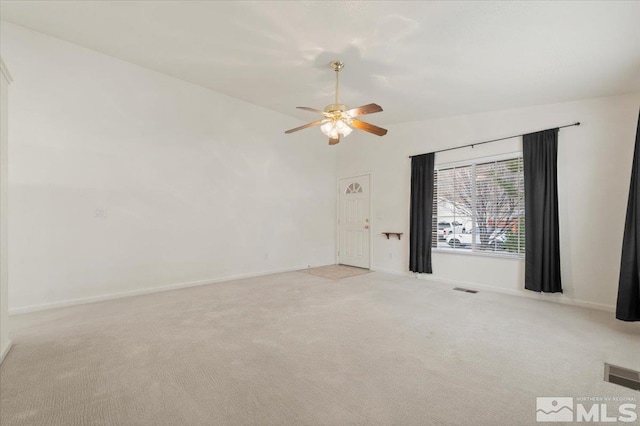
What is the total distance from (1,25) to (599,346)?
7.16 metres

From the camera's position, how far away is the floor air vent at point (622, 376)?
1942 mm

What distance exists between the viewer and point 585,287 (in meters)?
3.68

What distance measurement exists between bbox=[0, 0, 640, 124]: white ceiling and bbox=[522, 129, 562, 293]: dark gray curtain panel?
0.66 m

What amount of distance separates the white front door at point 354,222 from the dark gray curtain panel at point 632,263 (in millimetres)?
3913

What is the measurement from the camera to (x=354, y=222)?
21.5 feet

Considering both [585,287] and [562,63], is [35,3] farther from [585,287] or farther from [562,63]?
[585,287]

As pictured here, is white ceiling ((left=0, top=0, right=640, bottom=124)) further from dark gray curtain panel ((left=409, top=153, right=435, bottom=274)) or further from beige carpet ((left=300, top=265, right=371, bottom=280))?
beige carpet ((left=300, top=265, right=371, bottom=280))

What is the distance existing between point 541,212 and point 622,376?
2.39 meters

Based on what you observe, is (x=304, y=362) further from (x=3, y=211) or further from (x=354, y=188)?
(x=354, y=188)

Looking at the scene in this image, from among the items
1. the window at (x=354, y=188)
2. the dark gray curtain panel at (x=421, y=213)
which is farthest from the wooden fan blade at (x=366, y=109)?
the window at (x=354, y=188)

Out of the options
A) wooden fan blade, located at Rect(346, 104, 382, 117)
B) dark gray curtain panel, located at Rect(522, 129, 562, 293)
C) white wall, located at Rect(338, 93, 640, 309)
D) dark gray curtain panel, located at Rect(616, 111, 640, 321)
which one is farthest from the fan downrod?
dark gray curtain panel, located at Rect(616, 111, 640, 321)

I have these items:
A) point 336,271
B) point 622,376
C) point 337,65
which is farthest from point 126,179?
point 622,376

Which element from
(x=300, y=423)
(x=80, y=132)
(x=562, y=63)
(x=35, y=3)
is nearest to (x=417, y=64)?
(x=562, y=63)

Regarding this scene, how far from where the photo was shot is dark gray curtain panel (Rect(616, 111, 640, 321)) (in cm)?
292
